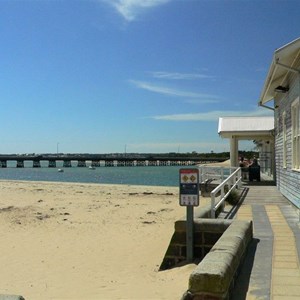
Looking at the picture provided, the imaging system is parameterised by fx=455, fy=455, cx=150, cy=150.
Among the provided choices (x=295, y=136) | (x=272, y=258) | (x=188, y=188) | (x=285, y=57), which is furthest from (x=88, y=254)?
(x=285, y=57)

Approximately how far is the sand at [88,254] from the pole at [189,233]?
0.24m

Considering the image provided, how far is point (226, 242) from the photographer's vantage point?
19.4 ft

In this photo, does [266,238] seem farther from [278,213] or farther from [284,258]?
[278,213]

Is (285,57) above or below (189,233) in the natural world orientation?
above

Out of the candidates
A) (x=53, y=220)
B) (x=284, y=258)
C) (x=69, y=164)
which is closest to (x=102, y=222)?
(x=53, y=220)

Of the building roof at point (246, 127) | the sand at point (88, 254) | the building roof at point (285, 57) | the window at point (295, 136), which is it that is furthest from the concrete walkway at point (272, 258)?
the building roof at point (246, 127)

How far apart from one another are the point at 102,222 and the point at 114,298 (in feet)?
29.6

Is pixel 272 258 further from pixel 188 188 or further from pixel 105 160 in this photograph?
pixel 105 160

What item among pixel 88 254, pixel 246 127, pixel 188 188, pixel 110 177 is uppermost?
pixel 246 127

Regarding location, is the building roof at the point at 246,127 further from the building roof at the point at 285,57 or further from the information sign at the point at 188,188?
the information sign at the point at 188,188

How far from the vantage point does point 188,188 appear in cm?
724

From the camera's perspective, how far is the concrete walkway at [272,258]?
5098 millimetres

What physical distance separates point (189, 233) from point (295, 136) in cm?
Answer: 540

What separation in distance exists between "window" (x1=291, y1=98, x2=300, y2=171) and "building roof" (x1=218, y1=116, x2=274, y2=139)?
1018cm
